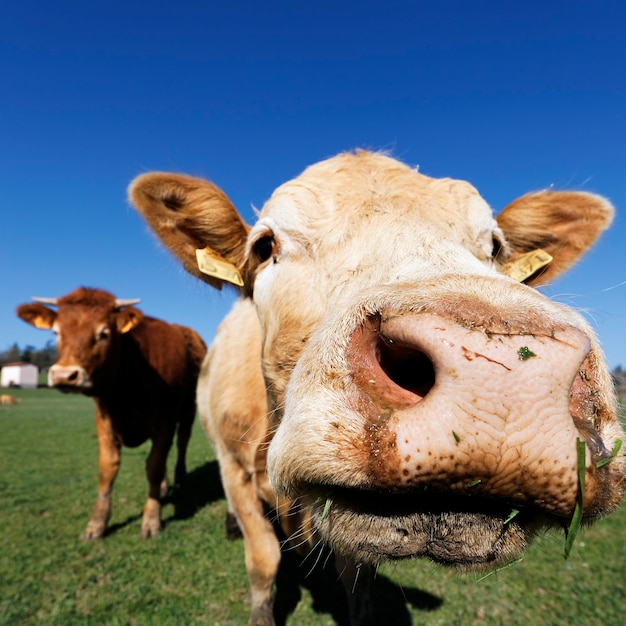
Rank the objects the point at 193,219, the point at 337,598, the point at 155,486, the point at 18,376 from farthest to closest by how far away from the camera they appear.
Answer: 1. the point at 18,376
2. the point at 155,486
3. the point at 337,598
4. the point at 193,219

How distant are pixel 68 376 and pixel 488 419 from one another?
5.75m

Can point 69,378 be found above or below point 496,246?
below

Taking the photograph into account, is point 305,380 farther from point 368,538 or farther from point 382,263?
point 382,263

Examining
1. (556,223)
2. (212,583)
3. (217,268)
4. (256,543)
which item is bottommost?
(212,583)

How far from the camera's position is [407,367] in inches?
50.1

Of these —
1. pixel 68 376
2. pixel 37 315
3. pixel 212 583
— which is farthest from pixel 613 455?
pixel 37 315

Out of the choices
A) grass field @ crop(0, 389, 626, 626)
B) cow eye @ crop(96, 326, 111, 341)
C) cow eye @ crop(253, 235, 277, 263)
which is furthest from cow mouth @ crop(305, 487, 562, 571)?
cow eye @ crop(96, 326, 111, 341)

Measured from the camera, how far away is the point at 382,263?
1745mm

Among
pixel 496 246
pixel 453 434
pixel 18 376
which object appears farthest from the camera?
pixel 18 376

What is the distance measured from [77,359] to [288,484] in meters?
5.31

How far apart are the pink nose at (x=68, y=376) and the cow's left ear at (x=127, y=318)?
3.49 feet

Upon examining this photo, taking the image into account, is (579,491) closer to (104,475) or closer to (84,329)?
(104,475)

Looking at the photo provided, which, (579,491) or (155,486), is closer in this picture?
(579,491)

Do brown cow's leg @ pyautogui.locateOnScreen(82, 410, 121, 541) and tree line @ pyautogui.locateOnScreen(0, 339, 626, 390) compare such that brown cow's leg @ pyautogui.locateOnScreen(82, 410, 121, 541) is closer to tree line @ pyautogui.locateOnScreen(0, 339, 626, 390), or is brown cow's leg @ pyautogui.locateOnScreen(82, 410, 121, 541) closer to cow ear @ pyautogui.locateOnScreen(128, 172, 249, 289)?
cow ear @ pyautogui.locateOnScreen(128, 172, 249, 289)
